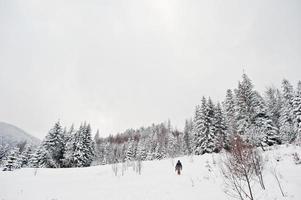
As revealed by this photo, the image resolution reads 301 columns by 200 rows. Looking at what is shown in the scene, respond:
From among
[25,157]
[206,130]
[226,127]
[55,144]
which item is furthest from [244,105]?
[25,157]

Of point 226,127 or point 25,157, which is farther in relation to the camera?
point 25,157

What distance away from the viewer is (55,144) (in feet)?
156

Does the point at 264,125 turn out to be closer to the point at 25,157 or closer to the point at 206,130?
the point at 206,130

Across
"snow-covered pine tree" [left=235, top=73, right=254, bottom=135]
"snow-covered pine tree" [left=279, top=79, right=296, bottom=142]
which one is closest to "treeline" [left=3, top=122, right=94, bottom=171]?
"snow-covered pine tree" [left=235, top=73, right=254, bottom=135]

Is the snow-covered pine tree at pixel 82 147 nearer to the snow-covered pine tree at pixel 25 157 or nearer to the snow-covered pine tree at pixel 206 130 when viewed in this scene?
the snow-covered pine tree at pixel 25 157

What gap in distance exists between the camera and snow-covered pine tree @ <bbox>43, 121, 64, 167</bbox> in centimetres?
4662

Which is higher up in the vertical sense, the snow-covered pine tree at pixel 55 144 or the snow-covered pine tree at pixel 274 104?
the snow-covered pine tree at pixel 274 104

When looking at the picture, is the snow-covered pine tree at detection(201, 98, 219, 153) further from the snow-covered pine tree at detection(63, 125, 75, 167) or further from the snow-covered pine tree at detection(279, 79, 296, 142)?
the snow-covered pine tree at detection(63, 125, 75, 167)

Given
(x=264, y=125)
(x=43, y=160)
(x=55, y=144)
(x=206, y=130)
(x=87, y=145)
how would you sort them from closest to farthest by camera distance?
(x=264, y=125), (x=206, y=130), (x=43, y=160), (x=55, y=144), (x=87, y=145)

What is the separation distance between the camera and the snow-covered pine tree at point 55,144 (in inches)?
1836

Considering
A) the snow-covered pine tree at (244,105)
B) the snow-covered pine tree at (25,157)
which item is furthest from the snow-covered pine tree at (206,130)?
the snow-covered pine tree at (25,157)

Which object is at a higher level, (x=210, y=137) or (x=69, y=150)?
(x=69, y=150)

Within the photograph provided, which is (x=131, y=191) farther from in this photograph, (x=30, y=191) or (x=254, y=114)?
(x=254, y=114)

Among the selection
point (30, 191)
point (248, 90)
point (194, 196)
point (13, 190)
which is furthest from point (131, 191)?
point (248, 90)
